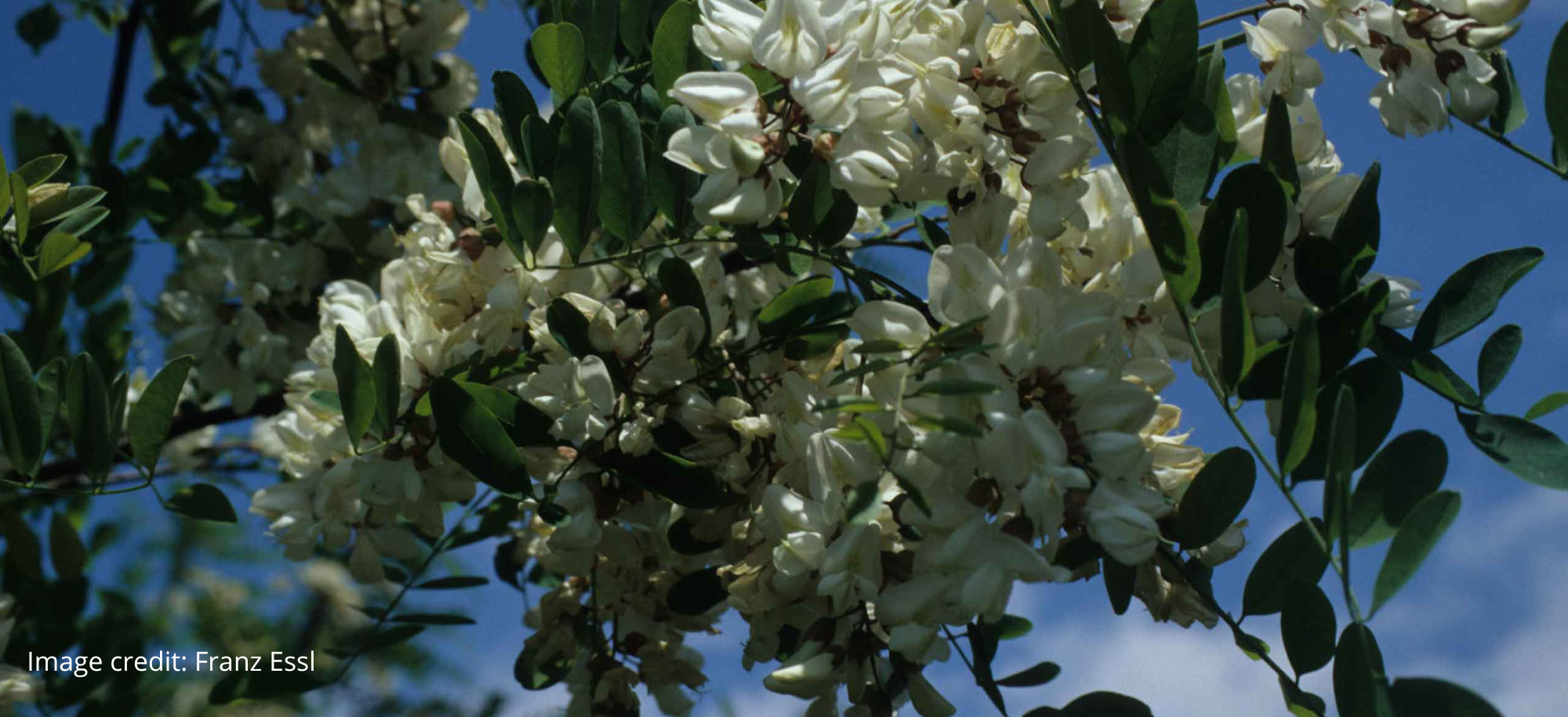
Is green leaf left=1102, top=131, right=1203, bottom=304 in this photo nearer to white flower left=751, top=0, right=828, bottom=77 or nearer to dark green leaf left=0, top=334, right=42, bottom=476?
white flower left=751, top=0, right=828, bottom=77

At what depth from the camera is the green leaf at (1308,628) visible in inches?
23.3

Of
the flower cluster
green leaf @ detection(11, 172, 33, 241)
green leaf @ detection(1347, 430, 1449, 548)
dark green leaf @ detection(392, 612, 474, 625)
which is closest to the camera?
green leaf @ detection(1347, 430, 1449, 548)

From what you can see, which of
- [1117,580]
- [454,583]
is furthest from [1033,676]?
[454,583]

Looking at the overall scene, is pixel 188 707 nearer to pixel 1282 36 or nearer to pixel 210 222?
pixel 210 222

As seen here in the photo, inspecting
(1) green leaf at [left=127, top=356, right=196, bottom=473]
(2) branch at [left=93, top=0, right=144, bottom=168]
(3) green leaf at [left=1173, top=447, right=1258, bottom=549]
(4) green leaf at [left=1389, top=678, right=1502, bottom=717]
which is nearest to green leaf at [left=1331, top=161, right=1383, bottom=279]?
(3) green leaf at [left=1173, top=447, right=1258, bottom=549]

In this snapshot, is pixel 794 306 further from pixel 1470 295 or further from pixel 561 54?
pixel 1470 295

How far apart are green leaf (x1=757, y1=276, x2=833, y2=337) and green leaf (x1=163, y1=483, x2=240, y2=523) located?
0.43m

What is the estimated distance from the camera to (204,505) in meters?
0.88

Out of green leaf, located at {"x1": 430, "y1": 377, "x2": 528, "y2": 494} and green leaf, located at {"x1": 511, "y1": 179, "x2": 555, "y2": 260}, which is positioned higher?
green leaf, located at {"x1": 511, "y1": 179, "x2": 555, "y2": 260}

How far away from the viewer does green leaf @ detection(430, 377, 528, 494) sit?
0.72 meters

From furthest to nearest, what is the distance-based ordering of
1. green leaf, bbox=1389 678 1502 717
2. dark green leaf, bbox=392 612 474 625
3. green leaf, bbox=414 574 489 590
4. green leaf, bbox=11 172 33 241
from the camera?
green leaf, bbox=414 574 489 590 < dark green leaf, bbox=392 612 474 625 < green leaf, bbox=11 172 33 241 < green leaf, bbox=1389 678 1502 717

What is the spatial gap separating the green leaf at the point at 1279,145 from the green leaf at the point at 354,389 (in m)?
0.55

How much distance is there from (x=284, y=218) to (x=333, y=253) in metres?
0.09

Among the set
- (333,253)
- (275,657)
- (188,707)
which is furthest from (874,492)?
(188,707)
